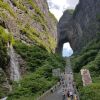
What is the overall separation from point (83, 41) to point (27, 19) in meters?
33.5

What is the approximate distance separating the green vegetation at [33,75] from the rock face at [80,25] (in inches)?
1097

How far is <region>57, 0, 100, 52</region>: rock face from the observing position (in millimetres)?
100688

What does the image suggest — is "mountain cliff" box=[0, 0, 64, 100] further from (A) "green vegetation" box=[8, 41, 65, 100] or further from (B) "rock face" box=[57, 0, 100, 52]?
(B) "rock face" box=[57, 0, 100, 52]

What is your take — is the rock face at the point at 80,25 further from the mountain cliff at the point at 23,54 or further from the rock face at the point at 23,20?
the mountain cliff at the point at 23,54

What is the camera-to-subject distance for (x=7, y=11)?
68.8 metres

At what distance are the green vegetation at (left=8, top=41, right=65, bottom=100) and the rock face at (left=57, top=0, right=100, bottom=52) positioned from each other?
91.4ft

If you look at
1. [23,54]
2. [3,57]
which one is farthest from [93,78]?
[23,54]

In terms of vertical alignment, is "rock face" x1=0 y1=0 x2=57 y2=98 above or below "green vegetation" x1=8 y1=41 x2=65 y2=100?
above

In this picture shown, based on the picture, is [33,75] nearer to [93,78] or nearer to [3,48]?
[3,48]

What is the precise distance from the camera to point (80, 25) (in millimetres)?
120438

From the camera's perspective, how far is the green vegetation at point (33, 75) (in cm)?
3957

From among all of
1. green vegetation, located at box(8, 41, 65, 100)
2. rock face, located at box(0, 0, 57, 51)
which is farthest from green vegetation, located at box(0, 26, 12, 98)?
rock face, located at box(0, 0, 57, 51)

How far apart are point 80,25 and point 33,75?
7392 cm

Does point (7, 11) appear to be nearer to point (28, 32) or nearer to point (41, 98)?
point (28, 32)
